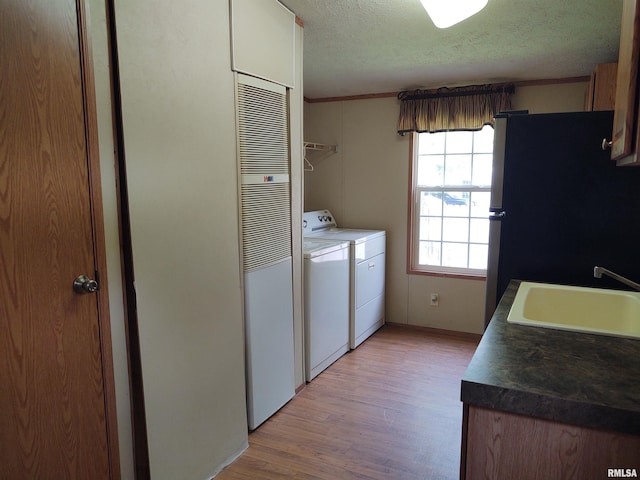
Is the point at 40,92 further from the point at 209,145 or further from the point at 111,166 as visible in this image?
the point at 209,145

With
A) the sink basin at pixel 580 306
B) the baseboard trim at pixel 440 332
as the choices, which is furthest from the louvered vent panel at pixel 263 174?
the baseboard trim at pixel 440 332

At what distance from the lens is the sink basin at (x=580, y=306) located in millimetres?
1632

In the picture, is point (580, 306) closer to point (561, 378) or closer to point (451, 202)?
point (561, 378)

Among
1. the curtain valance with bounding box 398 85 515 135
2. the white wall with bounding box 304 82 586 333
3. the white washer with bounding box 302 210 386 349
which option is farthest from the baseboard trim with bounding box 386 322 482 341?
the curtain valance with bounding box 398 85 515 135

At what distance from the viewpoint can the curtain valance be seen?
11.7ft

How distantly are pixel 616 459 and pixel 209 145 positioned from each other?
5.66ft

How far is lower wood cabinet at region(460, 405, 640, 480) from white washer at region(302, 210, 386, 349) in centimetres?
249

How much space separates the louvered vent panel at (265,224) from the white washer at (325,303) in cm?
39

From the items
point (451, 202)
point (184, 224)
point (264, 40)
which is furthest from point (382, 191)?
point (184, 224)

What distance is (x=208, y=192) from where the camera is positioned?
193 centimetres

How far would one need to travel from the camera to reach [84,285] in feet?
4.68

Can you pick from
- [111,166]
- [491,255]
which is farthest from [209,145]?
[491,255]

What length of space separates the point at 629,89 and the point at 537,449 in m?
0.91

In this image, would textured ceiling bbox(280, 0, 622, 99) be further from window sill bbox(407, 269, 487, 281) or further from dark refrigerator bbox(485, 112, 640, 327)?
window sill bbox(407, 269, 487, 281)
